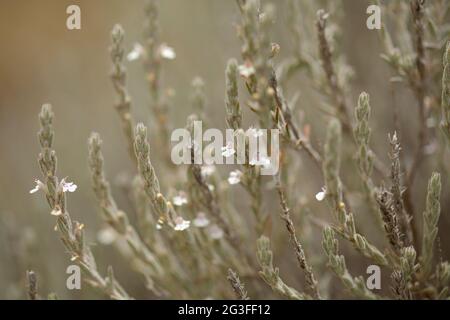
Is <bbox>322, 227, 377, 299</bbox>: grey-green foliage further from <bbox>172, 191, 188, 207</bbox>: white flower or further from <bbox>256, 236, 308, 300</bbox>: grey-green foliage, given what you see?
<bbox>172, 191, 188, 207</bbox>: white flower

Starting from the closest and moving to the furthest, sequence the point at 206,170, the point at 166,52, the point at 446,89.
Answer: the point at 446,89, the point at 206,170, the point at 166,52

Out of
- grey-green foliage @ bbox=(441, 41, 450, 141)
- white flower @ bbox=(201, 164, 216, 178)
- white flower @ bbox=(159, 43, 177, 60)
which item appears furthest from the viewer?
white flower @ bbox=(159, 43, 177, 60)

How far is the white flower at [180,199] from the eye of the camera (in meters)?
1.94

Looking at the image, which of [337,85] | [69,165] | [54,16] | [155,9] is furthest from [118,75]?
[54,16]

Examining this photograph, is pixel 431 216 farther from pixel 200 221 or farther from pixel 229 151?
pixel 200 221

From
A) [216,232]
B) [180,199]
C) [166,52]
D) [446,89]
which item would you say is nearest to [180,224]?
[180,199]

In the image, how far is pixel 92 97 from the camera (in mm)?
4340

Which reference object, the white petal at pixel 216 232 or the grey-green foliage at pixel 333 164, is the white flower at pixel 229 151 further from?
the white petal at pixel 216 232

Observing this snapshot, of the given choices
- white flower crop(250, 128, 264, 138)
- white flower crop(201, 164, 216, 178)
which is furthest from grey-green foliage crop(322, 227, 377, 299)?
white flower crop(201, 164, 216, 178)

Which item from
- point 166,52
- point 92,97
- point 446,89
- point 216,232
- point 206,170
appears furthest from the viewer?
point 92,97

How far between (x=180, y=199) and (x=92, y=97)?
2.59 meters

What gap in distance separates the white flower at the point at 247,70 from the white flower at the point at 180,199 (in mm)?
480

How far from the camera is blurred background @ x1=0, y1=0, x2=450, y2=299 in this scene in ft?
10.0

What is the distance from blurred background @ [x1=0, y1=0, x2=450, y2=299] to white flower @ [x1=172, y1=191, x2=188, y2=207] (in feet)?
2.09
